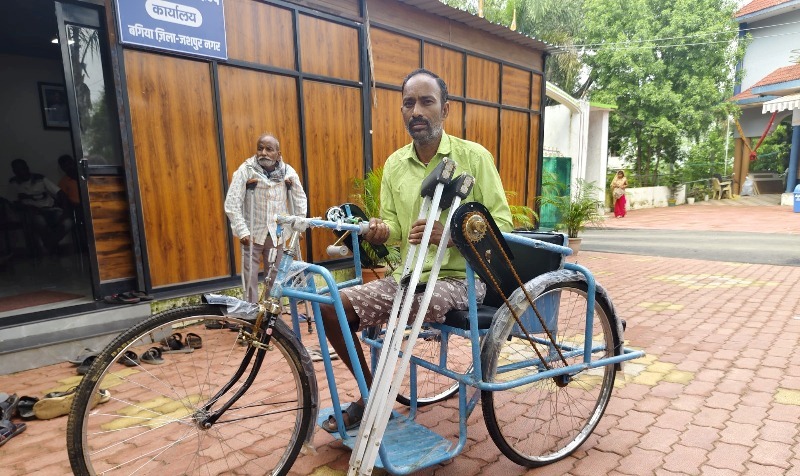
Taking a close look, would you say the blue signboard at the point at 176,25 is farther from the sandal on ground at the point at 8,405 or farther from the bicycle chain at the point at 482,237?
the bicycle chain at the point at 482,237

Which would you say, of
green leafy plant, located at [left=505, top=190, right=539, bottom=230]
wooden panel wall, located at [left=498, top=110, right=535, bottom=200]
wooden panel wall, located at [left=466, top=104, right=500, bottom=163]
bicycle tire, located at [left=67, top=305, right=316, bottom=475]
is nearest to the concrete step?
bicycle tire, located at [left=67, top=305, right=316, bottom=475]

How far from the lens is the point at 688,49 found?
1730cm

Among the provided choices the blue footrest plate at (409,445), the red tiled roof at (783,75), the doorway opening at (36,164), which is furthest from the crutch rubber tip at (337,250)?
the red tiled roof at (783,75)

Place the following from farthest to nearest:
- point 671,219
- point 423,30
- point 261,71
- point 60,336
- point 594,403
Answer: point 671,219 → point 423,30 → point 261,71 → point 60,336 → point 594,403

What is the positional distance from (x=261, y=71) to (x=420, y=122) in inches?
140

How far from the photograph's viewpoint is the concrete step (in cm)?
357

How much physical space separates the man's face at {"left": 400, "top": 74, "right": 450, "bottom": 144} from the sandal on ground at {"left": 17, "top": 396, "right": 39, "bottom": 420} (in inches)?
113

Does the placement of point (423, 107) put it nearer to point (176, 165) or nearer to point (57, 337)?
point (176, 165)

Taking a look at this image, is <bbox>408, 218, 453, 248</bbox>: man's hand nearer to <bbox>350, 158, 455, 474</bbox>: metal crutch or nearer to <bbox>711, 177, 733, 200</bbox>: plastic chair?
<bbox>350, 158, 455, 474</bbox>: metal crutch

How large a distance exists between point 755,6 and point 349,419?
2651 cm

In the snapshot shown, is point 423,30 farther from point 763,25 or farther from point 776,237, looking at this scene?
point 763,25

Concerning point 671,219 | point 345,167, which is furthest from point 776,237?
point 345,167

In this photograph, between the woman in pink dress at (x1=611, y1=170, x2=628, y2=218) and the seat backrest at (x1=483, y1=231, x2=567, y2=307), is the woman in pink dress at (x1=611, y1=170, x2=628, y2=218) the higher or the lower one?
the lower one

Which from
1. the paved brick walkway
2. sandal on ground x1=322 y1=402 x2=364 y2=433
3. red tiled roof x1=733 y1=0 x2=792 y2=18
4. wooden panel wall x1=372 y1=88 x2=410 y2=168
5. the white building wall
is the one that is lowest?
the paved brick walkway
